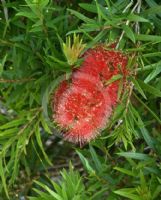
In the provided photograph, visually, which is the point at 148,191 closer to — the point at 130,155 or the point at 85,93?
the point at 130,155

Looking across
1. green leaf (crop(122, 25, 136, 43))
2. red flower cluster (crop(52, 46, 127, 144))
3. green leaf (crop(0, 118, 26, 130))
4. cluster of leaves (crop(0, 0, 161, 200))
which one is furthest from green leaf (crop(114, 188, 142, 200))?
green leaf (crop(122, 25, 136, 43))

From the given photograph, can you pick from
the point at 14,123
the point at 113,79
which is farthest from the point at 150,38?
the point at 14,123

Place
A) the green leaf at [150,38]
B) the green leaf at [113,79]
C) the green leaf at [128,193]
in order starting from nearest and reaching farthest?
the green leaf at [113,79]
the green leaf at [150,38]
the green leaf at [128,193]

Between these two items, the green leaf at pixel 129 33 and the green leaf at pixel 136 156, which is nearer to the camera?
the green leaf at pixel 129 33

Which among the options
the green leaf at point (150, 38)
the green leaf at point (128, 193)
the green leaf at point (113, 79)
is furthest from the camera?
the green leaf at point (128, 193)

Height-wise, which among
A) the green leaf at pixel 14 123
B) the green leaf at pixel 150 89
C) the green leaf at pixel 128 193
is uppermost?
the green leaf at pixel 150 89

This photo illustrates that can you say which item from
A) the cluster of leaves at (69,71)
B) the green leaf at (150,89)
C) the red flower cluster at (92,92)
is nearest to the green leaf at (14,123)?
the cluster of leaves at (69,71)

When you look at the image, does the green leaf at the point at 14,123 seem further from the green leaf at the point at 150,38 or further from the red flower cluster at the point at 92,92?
the green leaf at the point at 150,38
